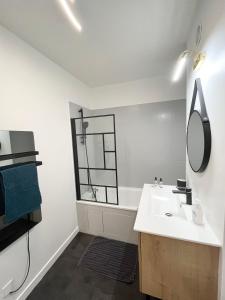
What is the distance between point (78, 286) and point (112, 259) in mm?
481

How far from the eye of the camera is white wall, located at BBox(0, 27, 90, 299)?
53.9 inches

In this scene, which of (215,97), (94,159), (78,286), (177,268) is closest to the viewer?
(215,97)

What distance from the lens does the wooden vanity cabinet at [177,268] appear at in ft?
3.41

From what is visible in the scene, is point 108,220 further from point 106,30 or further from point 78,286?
point 106,30

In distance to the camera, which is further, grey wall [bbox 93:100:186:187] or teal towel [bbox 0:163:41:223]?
grey wall [bbox 93:100:186:187]

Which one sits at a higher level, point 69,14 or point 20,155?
point 69,14

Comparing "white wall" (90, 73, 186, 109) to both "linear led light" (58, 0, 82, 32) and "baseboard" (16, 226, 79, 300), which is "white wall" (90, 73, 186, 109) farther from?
"baseboard" (16, 226, 79, 300)

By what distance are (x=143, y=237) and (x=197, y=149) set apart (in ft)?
2.92

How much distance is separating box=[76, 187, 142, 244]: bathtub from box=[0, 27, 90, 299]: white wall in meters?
0.16

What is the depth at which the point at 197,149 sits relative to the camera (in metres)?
1.34

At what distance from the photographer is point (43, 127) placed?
69.9 inches

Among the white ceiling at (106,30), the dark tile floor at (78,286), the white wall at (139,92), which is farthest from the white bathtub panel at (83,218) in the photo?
the white ceiling at (106,30)

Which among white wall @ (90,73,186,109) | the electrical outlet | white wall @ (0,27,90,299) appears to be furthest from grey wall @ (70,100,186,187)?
the electrical outlet

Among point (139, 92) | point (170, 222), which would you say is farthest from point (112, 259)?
point (139, 92)
